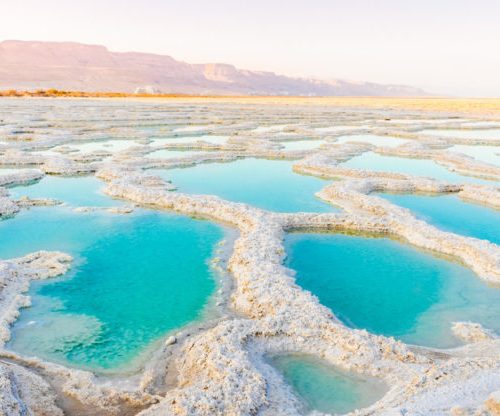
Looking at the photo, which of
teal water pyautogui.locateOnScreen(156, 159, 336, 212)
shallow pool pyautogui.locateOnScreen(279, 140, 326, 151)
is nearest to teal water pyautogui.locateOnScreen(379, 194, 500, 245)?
teal water pyautogui.locateOnScreen(156, 159, 336, 212)

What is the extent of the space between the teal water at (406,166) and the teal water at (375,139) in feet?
14.5

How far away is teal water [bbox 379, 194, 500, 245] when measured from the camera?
14609 millimetres

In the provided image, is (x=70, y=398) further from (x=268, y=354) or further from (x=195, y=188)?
(x=195, y=188)

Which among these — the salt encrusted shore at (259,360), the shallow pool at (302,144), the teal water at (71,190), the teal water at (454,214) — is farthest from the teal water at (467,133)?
the teal water at (71,190)

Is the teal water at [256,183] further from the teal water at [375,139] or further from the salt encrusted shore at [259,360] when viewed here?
the teal water at [375,139]

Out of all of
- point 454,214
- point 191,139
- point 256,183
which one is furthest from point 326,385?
point 191,139

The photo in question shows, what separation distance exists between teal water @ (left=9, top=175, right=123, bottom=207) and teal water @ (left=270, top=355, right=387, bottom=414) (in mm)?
10774

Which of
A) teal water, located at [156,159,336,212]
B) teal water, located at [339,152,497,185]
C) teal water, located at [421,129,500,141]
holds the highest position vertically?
teal water, located at [421,129,500,141]

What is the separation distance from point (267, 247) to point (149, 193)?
6566 millimetres

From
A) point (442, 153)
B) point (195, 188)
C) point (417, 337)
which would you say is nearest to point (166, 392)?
point (417, 337)

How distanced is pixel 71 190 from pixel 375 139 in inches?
899

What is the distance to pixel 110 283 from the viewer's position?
1058 cm

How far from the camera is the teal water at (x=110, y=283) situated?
8.12m

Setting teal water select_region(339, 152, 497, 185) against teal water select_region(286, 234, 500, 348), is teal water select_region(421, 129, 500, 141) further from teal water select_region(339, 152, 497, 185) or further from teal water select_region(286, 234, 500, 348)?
teal water select_region(286, 234, 500, 348)
